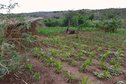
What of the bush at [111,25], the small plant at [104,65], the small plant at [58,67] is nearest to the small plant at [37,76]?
the small plant at [58,67]

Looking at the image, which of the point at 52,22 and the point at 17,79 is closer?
the point at 17,79

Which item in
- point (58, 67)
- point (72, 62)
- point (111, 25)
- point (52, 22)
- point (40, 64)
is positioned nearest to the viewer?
point (58, 67)

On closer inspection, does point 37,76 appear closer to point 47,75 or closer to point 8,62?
point 47,75

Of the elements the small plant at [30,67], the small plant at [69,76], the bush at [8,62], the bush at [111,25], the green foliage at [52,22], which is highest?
the bush at [8,62]

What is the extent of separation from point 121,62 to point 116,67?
2.21 feet

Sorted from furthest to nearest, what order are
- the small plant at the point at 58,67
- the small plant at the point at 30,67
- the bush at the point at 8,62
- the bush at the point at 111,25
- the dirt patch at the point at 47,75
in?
the bush at the point at 111,25
the small plant at the point at 58,67
the small plant at the point at 30,67
the dirt patch at the point at 47,75
the bush at the point at 8,62

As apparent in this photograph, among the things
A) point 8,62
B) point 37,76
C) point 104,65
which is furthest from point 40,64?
point 104,65

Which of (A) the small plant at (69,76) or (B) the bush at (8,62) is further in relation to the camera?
(A) the small plant at (69,76)

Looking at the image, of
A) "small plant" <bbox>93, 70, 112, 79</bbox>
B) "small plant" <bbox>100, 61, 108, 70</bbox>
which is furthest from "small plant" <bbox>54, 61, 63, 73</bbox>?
"small plant" <bbox>100, 61, 108, 70</bbox>

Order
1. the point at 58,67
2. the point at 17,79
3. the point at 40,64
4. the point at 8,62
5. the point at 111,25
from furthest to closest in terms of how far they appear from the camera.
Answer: the point at 111,25 → the point at 40,64 → the point at 58,67 → the point at 17,79 → the point at 8,62

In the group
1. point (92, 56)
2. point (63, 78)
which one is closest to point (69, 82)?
point (63, 78)

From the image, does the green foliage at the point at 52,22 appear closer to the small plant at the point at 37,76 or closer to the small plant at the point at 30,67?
the small plant at the point at 30,67

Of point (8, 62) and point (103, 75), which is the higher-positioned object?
point (8, 62)

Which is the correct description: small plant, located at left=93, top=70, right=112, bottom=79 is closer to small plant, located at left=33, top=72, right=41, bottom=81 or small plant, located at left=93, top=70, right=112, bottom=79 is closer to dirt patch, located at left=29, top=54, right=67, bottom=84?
dirt patch, located at left=29, top=54, right=67, bottom=84
